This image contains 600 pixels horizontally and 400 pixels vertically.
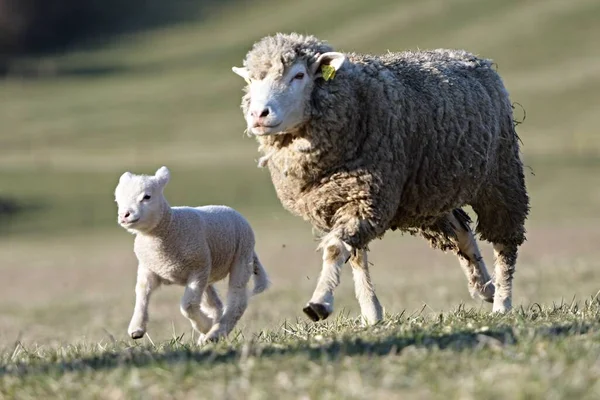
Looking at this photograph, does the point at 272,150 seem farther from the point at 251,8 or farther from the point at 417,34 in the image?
the point at 251,8

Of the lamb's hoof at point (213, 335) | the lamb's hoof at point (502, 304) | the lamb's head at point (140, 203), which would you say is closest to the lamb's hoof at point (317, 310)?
the lamb's hoof at point (213, 335)

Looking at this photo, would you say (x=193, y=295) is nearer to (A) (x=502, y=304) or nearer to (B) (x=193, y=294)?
(B) (x=193, y=294)

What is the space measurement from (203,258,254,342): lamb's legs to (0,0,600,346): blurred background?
0.37 meters

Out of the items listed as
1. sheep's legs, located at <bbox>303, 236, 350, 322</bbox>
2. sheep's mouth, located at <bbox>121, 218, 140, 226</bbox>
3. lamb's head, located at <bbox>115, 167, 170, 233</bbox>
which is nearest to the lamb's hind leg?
sheep's legs, located at <bbox>303, 236, 350, 322</bbox>

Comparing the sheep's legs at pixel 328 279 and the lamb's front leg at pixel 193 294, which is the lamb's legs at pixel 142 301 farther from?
the sheep's legs at pixel 328 279

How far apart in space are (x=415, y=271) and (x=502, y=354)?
15788 millimetres

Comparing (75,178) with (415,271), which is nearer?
(415,271)

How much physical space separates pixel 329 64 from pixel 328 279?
152 centimetres

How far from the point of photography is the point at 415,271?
69.1 feet

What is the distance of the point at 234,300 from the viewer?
27.7 ft

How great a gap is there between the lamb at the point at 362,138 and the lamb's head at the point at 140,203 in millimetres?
740

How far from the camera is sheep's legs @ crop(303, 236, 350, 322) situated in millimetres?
7395

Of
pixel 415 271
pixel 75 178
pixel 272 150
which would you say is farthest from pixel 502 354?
pixel 75 178

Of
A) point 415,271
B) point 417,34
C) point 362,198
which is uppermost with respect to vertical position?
point 417,34
